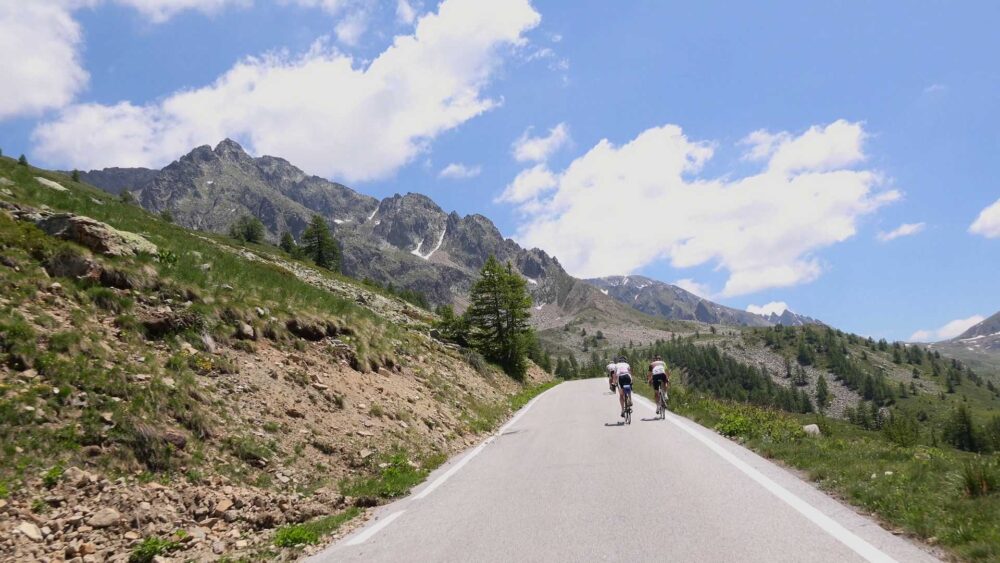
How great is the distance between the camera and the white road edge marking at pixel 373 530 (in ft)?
22.0

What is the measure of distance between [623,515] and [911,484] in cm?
423

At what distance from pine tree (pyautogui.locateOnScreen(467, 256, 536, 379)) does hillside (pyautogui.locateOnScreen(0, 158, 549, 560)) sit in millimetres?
23950

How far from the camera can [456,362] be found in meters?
28.3

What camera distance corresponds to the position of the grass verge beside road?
5.43 m

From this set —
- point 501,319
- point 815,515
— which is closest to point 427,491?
point 815,515

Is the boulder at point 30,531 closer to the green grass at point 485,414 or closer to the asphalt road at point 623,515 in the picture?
the asphalt road at point 623,515

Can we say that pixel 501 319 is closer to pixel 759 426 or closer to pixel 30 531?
pixel 759 426

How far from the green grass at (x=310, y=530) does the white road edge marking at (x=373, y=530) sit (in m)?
0.55

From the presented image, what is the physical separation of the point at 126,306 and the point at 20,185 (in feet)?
27.8

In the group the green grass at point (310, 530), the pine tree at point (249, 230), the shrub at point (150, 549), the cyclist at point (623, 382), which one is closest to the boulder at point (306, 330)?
the green grass at point (310, 530)

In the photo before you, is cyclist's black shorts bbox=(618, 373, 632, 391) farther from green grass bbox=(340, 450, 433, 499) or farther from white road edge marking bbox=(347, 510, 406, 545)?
white road edge marking bbox=(347, 510, 406, 545)

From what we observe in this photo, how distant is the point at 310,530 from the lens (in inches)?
284

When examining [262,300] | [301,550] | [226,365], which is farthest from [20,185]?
[301,550]

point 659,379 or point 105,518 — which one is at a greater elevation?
point 659,379
